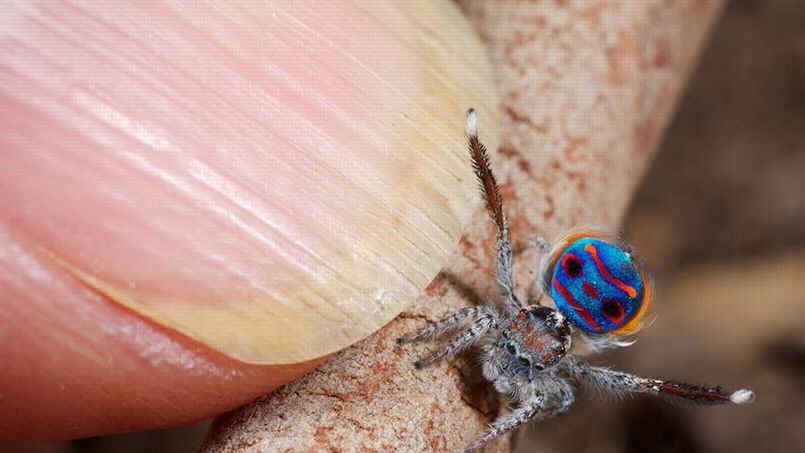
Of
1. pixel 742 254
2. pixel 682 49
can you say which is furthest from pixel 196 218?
pixel 742 254

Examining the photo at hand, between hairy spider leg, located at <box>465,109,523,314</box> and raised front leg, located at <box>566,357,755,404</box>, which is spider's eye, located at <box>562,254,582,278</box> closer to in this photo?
hairy spider leg, located at <box>465,109,523,314</box>

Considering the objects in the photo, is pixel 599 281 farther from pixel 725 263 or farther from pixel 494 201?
pixel 725 263

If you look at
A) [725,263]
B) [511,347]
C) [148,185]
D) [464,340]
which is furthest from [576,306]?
[725,263]

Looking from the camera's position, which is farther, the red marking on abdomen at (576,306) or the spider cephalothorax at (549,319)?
the red marking on abdomen at (576,306)

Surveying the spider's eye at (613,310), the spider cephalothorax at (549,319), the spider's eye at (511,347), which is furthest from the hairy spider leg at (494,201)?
the spider's eye at (613,310)

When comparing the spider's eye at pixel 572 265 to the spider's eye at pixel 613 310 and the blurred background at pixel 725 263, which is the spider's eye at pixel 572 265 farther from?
the blurred background at pixel 725 263

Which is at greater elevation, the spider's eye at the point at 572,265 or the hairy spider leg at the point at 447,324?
the spider's eye at the point at 572,265

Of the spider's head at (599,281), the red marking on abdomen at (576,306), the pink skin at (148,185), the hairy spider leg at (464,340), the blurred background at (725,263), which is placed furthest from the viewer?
the blurred background at (725,263)

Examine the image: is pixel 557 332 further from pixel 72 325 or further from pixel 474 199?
pixel 72 325
